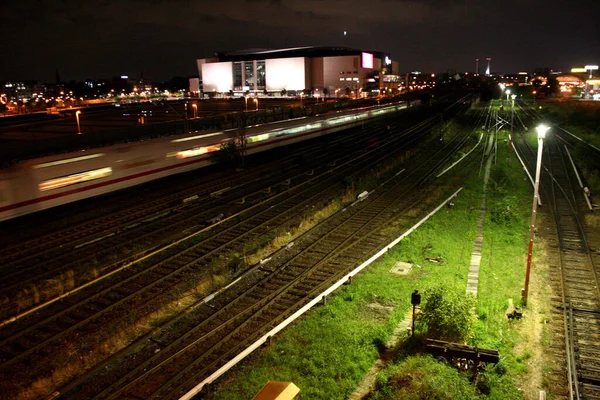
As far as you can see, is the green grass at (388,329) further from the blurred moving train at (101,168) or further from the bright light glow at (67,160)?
the bright light glow at (67,160)

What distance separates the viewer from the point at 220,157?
997 inches

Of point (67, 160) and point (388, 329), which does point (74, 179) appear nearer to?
point (67, 160)

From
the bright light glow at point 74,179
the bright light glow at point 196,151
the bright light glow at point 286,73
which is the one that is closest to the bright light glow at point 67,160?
the bright light glow at point 74,179

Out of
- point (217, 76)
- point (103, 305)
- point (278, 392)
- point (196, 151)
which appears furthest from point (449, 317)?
point (217, 76)

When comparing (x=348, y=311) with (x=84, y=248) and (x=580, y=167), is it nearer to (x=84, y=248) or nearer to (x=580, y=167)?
(x=84, y=248)

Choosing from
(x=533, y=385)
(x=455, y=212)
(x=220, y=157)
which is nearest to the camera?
(x=533, y=385)

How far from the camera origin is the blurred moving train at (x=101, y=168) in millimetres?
14312

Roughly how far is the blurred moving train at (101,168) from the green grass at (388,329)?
419 inches

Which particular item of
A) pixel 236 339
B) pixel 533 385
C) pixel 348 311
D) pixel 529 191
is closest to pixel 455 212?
pixel 529 191

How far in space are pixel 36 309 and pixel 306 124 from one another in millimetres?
26331

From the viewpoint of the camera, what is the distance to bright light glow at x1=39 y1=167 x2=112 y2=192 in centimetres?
1525

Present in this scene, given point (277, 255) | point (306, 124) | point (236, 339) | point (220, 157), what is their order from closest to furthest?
1. point (236, 339)
2. point (277, 255)
3. point (220, 157)
4. point (306, 124)

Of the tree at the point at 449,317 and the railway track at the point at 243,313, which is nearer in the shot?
the railway track at the point at 243,313

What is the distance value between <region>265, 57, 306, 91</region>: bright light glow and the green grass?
107672mm
